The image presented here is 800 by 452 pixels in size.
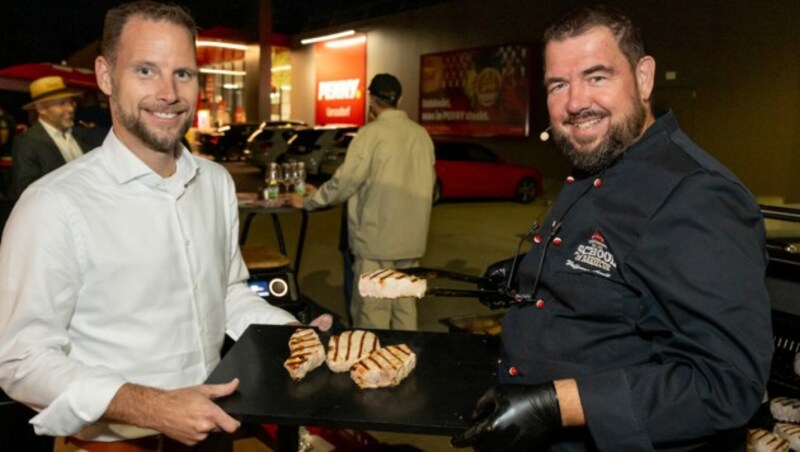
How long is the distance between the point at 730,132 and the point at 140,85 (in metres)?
16.0

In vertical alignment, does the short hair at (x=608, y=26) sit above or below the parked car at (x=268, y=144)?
above

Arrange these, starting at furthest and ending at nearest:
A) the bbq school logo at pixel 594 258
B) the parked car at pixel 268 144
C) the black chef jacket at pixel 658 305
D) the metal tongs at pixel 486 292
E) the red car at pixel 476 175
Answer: the parked car at pixel 268 144 → the red car at pixel 476 175 → the metal tongs at pixel 486 292 → the bbq school logo at pixel 594 258 → the black chef jacket at pixel 658 305

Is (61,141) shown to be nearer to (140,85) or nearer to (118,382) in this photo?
(140,85)

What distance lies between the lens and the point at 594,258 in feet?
5.78

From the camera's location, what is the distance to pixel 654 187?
66.5 inches

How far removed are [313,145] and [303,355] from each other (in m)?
16.5

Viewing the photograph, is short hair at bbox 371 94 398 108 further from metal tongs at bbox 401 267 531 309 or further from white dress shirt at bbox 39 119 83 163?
white dress shirt at bbox 39 119 83 163

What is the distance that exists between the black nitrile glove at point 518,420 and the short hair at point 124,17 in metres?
1.67

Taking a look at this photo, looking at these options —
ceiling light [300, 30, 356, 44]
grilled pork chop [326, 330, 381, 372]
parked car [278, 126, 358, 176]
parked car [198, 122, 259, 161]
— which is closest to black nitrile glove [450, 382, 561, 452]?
grilled pork chop [326, 330, 381, 372]

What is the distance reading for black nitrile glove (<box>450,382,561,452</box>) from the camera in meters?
1.60

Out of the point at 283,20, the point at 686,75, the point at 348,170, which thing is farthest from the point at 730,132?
the point at 283,20

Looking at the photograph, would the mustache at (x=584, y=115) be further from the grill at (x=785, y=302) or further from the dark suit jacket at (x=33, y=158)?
the dark suit jacket at (x=33, y=158)

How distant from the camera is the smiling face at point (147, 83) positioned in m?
2.24

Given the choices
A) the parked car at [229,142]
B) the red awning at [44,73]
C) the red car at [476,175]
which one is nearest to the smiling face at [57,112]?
the red awning at [44,73]
